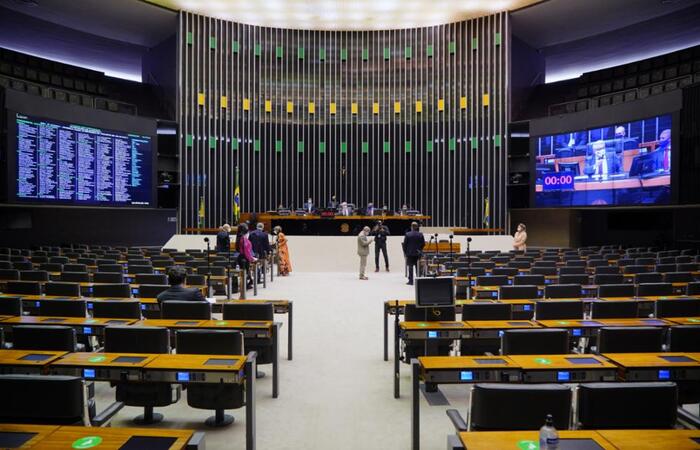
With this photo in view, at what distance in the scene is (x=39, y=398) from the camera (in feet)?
8.63

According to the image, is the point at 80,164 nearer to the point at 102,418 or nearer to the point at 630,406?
the point at 102,418

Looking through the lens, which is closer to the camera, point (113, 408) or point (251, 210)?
point (113, 408)

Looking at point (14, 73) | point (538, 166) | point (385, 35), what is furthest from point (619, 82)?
point (14, 73)

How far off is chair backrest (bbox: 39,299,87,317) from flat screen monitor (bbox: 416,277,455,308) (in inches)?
130

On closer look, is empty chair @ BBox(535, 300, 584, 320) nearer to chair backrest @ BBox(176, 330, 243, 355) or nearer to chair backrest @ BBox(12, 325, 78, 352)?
chair backrest @ BBox(176, 330, 243, 355)

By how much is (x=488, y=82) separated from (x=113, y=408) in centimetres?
2212

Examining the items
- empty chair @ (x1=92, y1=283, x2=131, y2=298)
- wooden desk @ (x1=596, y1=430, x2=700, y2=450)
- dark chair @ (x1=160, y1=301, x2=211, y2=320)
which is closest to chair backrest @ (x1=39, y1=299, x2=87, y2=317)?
dark chair @ (x1=160, y1=301, x2=211, y2=320)

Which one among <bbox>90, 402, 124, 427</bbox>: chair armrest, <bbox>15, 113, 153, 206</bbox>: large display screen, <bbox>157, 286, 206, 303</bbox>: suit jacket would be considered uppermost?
<bbox>15, 113, 153, 206</bbox>: large display screen

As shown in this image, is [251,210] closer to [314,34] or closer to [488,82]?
[314,34]

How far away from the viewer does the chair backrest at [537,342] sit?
3885 mm

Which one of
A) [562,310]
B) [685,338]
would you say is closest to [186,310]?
[562,310]

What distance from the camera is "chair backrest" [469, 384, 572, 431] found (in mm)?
2547

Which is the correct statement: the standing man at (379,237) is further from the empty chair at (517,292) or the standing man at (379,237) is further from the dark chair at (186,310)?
the dark chair at (186,310)

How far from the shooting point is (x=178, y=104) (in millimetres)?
21953
